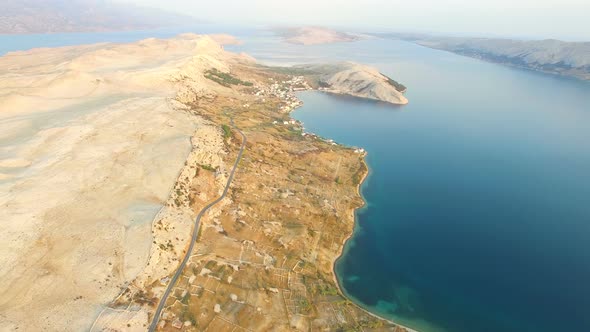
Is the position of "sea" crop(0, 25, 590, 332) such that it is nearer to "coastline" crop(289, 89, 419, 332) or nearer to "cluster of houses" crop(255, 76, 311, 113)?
"coastline" crop(289, 89, 419, 332)

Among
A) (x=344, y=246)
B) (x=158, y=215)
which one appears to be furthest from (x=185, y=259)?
(x=344, y=246)

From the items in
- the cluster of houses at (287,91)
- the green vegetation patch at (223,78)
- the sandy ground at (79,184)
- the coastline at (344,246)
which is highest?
the green vegetation patch at (223,78)

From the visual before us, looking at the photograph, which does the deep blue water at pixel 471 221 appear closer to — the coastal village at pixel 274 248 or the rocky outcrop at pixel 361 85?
the coastal village at pixel 274 248

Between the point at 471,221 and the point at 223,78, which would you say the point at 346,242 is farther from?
the point at 223,78

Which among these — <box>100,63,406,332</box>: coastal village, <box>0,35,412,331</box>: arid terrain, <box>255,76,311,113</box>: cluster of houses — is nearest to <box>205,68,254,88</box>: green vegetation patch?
<box>255,76,311,113</box>: cluster of houses

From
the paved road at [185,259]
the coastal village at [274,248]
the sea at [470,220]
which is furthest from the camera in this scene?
the sea at [470,220]

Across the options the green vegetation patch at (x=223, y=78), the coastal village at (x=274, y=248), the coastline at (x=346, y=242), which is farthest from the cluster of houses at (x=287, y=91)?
the coastline at (x=346, y=242)
